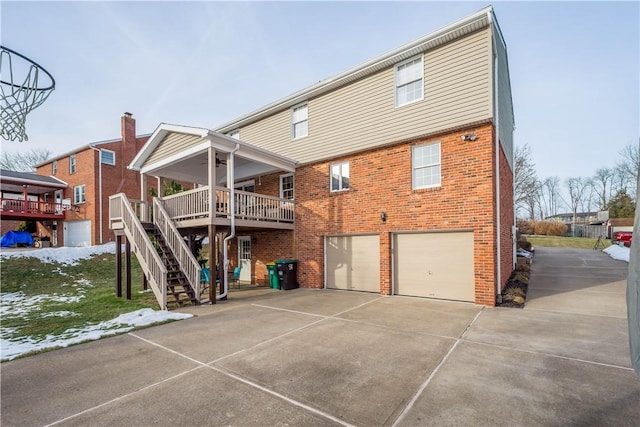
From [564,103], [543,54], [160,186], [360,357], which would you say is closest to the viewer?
[360,357]

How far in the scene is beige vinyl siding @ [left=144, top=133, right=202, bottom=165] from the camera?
10112 millimetres

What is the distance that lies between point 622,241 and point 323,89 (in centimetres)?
2692

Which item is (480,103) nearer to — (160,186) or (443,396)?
(443,396)

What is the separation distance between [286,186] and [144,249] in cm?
586

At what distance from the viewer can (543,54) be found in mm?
8992

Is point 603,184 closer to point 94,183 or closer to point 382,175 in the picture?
point 382,175

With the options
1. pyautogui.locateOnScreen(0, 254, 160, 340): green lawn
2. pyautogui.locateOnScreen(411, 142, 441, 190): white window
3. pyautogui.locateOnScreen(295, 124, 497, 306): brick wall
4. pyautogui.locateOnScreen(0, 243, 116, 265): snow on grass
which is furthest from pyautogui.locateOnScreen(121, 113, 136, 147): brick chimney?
pyautogui.locateOnScreen(411, 142, 441, 190): white window

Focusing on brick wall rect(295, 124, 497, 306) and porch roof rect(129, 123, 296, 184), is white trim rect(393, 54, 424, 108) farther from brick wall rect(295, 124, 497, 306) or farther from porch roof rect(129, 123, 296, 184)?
porch roof rect(129, 123, 296, 184)

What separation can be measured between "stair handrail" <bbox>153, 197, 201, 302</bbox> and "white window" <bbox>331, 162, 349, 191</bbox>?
5.40 m

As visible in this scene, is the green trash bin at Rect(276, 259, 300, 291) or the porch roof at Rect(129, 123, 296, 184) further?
the green trash bin at Rect(276, 259, 300, 291)

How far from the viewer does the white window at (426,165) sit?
898 cm

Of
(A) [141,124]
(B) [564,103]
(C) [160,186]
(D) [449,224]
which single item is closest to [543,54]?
(D) [449,224]

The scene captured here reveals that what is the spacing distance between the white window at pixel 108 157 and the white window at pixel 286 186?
674 inches

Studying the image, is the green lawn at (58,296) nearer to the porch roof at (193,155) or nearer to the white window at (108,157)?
the porch roof at (193,155)
